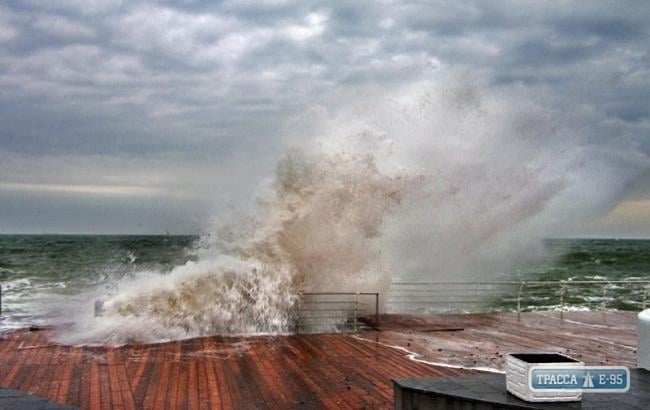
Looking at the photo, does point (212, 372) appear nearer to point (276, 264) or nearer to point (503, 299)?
point (276, 264)

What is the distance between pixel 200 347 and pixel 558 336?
7.03 meters

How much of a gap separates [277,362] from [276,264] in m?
4.97

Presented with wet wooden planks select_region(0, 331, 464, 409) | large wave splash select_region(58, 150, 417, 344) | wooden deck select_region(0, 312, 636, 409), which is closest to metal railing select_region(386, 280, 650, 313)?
large wave splash select_region(58, 150, 417, 344)

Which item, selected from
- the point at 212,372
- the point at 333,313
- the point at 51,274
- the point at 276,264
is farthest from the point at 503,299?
the point at 51,274

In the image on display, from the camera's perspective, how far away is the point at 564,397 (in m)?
6.05

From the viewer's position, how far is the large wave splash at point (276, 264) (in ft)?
42.6

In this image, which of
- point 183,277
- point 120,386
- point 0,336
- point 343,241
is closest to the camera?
point 120,386

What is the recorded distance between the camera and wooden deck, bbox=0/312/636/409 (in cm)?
801

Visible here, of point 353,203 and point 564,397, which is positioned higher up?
point 353,203

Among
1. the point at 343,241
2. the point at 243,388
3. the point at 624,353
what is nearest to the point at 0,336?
the point at 243,388

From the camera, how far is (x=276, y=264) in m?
14.9

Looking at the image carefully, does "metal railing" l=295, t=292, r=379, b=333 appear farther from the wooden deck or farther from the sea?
the sea

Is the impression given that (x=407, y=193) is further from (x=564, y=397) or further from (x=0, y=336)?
(x=564, y=397)

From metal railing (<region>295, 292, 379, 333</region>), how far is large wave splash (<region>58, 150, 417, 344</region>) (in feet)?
1.00
